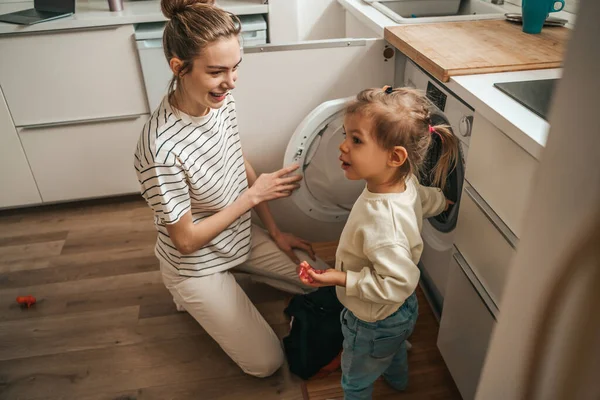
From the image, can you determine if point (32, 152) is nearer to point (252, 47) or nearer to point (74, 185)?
point (74, 185)

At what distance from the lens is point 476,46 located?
4.33 feet

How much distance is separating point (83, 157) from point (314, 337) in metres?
1.43

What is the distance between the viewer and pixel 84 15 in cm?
197

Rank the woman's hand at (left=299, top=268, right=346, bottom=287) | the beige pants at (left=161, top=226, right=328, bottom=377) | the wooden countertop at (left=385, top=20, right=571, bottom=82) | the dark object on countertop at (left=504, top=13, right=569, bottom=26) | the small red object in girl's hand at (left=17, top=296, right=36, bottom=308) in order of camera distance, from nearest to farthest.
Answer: the woman's hand at (left=299, top=268, right=346, bottom=287) < the wooden countertop at (left=385, top=20, right=571, bottom=82) < the beige pants at (left=161, top=226, right=328, bottom=377) < the dark object on countertop at (left=504, top=13, right=569, bottom=26) < the small red object in girl's hand at (left=17, top=296, right=36, bottom=308)

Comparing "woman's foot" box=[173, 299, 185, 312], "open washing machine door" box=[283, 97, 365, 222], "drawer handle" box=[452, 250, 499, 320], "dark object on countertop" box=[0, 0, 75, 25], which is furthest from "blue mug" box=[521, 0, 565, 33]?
"dark object on countertop" box=[0, 0, 75, 25]

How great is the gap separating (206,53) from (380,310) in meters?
0.71

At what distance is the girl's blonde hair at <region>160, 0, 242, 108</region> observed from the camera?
110cm

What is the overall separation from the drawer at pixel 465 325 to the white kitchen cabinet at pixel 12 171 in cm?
192

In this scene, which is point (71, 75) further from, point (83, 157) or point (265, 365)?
point (265, 365)

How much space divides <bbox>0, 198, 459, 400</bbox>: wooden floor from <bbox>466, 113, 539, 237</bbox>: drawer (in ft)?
2.25

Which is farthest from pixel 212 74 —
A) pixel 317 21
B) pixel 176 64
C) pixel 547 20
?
pixel 317 21

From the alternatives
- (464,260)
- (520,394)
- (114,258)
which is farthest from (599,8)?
(114,258)

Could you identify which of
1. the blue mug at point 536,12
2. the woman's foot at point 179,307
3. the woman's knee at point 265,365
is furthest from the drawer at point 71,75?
the blue mug at point 536,12

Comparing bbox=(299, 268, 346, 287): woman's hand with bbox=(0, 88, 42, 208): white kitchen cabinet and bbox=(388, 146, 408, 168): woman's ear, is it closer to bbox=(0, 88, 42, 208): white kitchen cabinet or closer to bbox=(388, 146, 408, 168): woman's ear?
bbox=(388, 146, 408, 168): woman's ear
